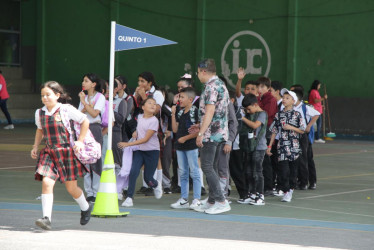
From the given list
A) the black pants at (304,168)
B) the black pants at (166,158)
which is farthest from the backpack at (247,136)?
the black pants at (304,168)

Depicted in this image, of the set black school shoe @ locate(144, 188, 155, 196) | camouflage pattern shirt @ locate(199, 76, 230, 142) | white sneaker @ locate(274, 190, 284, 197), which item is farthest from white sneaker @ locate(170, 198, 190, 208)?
white sneaker @ locate(274, 190, 284, 197)

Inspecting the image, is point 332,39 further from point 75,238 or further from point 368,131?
point 75,238

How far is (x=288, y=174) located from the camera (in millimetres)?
11898

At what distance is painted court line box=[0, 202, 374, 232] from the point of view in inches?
377

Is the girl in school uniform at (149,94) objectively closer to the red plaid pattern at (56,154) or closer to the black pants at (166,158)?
the black pants at (166,158)

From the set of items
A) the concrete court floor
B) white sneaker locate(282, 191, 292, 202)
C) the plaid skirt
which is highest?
the plaid skirt

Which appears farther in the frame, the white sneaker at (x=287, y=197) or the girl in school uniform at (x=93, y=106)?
the white sneaker at (x=287, y=197)

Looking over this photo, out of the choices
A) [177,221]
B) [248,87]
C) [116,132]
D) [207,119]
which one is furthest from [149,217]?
[248,87]

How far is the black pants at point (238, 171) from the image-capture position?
1173 cm

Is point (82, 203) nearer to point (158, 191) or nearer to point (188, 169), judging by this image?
point (188, 169)

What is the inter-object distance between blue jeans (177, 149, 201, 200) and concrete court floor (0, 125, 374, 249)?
1.28 ft

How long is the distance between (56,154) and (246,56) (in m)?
18.9

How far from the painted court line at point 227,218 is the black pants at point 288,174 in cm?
167

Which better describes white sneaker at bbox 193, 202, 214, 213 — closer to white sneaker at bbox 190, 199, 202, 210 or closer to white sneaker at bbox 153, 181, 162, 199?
white sneaker at bbox 190, 199, 202, 210
